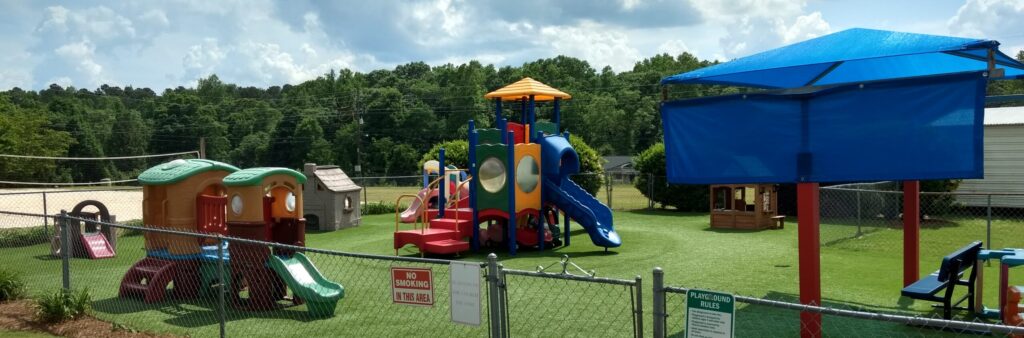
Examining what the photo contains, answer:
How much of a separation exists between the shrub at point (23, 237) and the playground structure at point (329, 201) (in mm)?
5851

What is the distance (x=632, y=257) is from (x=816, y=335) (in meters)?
6.65

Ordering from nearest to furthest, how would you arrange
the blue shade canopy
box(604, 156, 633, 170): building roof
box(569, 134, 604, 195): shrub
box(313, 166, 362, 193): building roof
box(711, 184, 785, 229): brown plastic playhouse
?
the blue shade canopy → box(711, 184, 785, 229): brown plastic playhouse → box(313, 166, 362, 193): building roof → box(569, 134, 604, 195): shrub → box(604, 156, 633, 170): building roof

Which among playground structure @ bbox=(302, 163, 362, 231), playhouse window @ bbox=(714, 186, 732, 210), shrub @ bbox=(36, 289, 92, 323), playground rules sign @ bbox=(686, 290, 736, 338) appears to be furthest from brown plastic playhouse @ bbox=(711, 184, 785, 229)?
playground rules sign @ bbox=(686, 290, 736, 338)

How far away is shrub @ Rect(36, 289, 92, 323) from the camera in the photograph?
8.59 meters

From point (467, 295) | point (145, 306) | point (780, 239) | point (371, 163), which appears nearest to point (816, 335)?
point (467, 295)

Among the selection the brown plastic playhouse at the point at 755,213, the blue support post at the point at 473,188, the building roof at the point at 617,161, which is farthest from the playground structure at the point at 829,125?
the building roof at the point at 617,161

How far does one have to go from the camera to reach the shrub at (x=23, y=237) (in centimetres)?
1728

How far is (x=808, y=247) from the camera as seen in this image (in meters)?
7.24

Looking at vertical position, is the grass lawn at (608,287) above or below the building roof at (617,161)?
below

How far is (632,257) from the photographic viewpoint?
13.6m

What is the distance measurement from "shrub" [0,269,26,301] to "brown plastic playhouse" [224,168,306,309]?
2.78 m

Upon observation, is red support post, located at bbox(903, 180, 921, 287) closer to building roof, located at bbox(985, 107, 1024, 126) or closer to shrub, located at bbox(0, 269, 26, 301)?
shrub, located at bbox(0, 269, 26, 301)

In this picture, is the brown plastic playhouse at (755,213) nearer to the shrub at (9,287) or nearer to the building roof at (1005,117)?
the building roof at (1005,117)

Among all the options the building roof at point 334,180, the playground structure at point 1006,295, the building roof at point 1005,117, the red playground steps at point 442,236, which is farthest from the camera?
the building roof at point 1005,117
